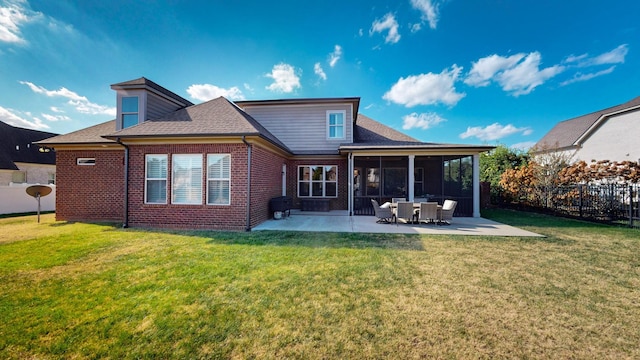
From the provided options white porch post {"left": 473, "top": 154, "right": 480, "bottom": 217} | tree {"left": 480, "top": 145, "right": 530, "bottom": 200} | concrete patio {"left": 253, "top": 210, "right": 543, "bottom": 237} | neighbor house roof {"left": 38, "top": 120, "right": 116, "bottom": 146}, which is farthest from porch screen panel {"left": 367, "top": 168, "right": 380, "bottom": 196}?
neighbor house roof {"left": 38, "top": 120, "right": 116, "bottom": 146}

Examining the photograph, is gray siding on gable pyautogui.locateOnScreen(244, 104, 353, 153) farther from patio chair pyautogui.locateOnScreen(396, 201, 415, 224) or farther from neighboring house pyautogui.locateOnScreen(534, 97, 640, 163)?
neighboring house pyautogui.locateOnScreen(534, 97, 640, 163)

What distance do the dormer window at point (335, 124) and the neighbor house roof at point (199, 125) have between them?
5.27 metres

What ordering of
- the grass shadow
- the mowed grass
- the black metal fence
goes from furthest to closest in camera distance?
the black metal fence → the grass shadow → the mowed grass

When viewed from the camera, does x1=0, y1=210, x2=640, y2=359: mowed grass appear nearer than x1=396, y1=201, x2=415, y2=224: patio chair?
Yes

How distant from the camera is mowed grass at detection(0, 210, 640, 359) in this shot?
8.20ft

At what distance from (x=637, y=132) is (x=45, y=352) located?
26.9 metres

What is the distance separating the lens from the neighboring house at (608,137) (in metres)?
15.3

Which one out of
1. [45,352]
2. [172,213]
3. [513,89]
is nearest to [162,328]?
[45,352]

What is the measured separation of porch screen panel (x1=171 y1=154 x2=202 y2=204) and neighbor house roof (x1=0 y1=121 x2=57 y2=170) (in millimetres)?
23596

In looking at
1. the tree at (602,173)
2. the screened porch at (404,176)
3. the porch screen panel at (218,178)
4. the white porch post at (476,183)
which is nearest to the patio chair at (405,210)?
the screened porch at (404,176)

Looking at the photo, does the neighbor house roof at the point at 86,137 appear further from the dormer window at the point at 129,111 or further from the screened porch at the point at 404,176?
the screened porch at the point at 404,176

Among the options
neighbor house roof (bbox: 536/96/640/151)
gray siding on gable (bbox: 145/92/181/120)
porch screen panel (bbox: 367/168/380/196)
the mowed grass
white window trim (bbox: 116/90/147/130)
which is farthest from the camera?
neighbor house roof (bbox: 536/96/640/151)

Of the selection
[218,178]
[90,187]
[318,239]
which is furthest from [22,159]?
[318,239]

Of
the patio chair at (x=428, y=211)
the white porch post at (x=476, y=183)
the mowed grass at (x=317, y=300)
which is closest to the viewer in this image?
the mowed grass at (x=317, y=300)
